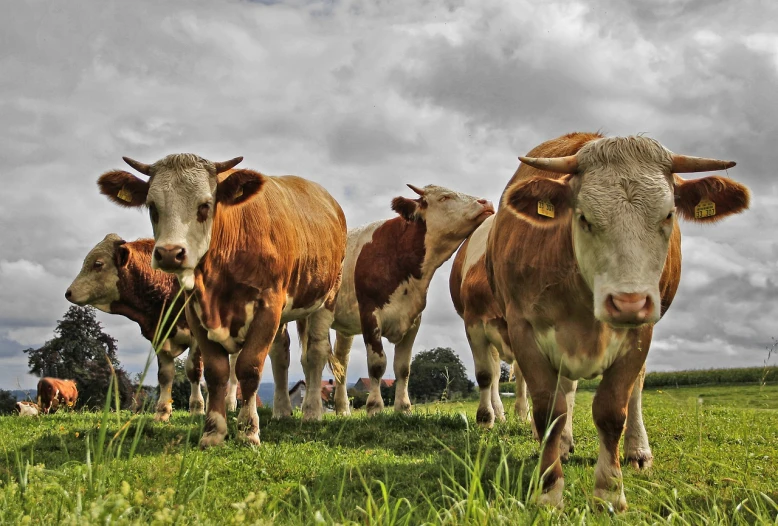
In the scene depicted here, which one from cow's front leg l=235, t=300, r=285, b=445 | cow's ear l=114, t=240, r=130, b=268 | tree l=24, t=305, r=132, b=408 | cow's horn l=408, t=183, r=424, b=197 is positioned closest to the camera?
cow's front leg l=235, t=300, r=285, b=445

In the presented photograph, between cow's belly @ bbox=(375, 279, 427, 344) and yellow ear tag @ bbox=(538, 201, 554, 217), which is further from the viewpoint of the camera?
cow's belly @ bbox=(375, 279, 427, 344)

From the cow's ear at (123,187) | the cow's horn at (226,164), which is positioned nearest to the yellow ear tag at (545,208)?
the cow's horn at (226,164)

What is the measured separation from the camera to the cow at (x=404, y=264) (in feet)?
42.1

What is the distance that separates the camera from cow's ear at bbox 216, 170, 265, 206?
25.6ft

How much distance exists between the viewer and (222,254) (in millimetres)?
7777

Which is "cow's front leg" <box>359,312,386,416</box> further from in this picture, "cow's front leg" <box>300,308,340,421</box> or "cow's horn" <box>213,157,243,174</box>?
"cow's horn" <box>213,157,243,174</box>

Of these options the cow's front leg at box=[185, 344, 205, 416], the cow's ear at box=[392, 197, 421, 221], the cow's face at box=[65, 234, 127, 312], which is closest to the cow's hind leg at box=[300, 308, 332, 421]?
the cow's front leg at box=[185, 344, 205, 416]

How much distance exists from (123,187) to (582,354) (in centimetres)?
542

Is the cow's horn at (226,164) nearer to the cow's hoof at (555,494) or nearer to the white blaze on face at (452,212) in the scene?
the cow's hoof at (555,494)

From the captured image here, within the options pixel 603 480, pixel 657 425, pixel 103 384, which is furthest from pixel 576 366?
pixel 103 384

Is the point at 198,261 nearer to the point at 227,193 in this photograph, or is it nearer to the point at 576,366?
the point at 227,193

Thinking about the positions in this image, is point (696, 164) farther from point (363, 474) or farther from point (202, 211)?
point (202, 211)

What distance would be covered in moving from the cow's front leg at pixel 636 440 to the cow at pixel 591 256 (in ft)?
6.56

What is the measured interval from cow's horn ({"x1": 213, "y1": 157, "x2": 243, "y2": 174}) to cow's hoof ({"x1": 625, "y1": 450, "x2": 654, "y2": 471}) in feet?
16.7
